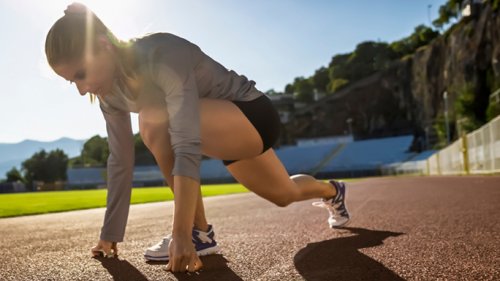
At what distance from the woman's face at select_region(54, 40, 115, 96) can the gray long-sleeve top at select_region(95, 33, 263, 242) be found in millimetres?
124

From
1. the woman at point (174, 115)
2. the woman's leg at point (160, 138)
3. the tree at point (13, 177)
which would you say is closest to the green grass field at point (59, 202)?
the woman at point (174, 115)

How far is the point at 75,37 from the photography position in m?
1.83

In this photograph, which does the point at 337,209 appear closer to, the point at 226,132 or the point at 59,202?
the point at 226,132

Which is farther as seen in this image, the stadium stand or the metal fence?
the stadium stand

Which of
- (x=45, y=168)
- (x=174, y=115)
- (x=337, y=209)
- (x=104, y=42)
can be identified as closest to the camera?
(x=174, y=115)

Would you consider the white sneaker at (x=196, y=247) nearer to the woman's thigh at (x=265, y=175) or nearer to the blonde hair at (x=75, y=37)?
the woman's thigh at (x=265, y=175)

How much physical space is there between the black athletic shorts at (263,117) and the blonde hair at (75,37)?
31.0 inches

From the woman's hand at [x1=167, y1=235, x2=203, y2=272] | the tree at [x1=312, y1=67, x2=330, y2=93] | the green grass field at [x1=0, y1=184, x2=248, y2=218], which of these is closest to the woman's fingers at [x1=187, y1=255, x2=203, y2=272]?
the woman's hand at [x1=167, y1=235, x2=203, y2=272]

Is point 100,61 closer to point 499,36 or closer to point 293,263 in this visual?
Result: point 293,263

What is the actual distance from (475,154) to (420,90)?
4820 cm

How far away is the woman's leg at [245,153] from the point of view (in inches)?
94.0

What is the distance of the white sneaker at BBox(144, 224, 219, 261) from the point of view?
7.34ft

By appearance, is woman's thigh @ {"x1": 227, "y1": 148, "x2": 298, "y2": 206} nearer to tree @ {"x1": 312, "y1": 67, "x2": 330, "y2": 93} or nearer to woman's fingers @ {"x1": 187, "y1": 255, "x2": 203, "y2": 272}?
woman's fingers @ {"x1": 187, "y1": 255, "x2": 203, "y2": 272}

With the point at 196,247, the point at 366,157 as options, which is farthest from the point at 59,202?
the point at 366,157
